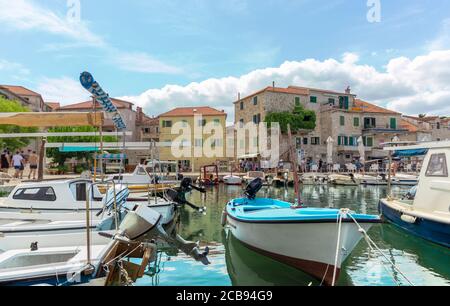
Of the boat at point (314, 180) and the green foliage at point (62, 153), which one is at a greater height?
the green foliage at point (62, 153)

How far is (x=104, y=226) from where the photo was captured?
8.51 metres

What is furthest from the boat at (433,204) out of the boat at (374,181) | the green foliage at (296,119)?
the green foliage at (296,119)

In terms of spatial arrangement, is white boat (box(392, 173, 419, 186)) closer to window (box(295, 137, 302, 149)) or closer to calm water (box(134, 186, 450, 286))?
window (box(295, 137, 302, 149))

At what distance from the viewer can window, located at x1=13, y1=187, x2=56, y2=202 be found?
9836mm

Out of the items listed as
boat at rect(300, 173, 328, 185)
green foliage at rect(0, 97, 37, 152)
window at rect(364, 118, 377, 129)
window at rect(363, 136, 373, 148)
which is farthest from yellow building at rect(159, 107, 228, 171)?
window at rect(364, 118, 377, 129)

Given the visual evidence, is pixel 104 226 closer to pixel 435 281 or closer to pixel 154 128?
pixel 435 281

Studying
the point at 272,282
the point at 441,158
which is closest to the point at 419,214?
the point at 441,158

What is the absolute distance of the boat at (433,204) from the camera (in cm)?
894

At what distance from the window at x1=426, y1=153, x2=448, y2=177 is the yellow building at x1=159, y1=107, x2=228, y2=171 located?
38.7m

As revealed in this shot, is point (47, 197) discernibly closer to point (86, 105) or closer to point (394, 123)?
point (86, 105)

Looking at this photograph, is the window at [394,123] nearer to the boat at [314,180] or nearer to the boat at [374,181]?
the boat at [374,181]

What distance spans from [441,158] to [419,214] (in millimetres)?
1982

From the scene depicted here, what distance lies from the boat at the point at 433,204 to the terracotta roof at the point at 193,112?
40.8 metres

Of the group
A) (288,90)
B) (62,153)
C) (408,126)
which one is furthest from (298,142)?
(62,153)
